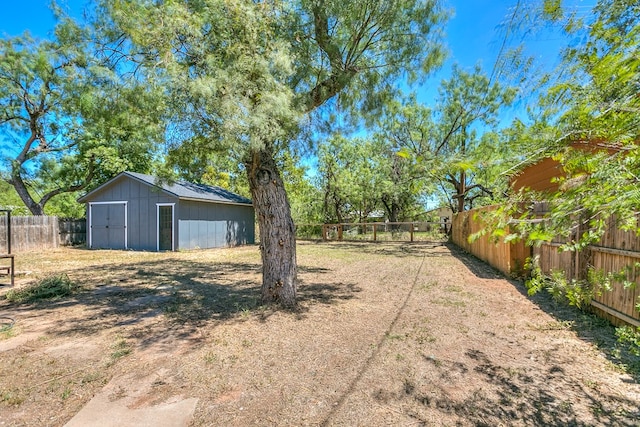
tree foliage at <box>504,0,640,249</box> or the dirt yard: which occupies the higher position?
tree foliage at <box>504,0,640,249</box>

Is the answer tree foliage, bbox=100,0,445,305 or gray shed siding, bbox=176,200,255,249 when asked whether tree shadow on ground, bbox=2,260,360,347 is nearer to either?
tree foliage, bbox=100,0,445,305

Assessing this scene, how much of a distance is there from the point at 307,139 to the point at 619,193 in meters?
4.35

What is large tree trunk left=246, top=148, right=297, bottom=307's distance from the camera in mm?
4484

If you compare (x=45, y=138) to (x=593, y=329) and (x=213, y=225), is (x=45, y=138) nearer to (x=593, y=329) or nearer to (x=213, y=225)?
(x=213, y=225)

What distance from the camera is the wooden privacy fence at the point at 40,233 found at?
468 inches

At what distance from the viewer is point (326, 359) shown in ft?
9.65

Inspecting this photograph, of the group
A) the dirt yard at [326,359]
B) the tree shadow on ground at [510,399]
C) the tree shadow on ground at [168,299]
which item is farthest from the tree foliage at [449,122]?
the tree shadow on ground at [510,399]

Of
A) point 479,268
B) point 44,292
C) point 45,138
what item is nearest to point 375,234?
point 479,268

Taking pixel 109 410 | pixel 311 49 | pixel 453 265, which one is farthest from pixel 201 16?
pixel 453 265

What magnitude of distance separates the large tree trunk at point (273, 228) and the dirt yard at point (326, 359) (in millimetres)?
367

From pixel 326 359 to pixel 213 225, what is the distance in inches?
478

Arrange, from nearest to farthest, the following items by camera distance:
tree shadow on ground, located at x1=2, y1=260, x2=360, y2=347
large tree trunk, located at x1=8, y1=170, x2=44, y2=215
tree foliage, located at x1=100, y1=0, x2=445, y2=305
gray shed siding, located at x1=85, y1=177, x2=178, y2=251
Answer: tree foliage, located at x1=100, y1=0, x2=445, y2=305
tree shadow on ground, located at x1=2, y1=260, x2=360, y2=347
gray shed siding, located at x1=85, y1=177, x2=178, y2=251
large tree trunk, located at x1=8, y1=170, x2=44, y2=215

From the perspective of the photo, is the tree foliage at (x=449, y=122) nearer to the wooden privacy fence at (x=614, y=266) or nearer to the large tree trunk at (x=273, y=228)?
the wooden privacy fence at (x=614, y=266)

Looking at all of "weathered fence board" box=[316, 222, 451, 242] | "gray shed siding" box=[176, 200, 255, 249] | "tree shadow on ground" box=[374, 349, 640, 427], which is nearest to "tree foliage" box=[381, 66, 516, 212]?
"weathered fence board" box=[316, 222, 451, 242]
